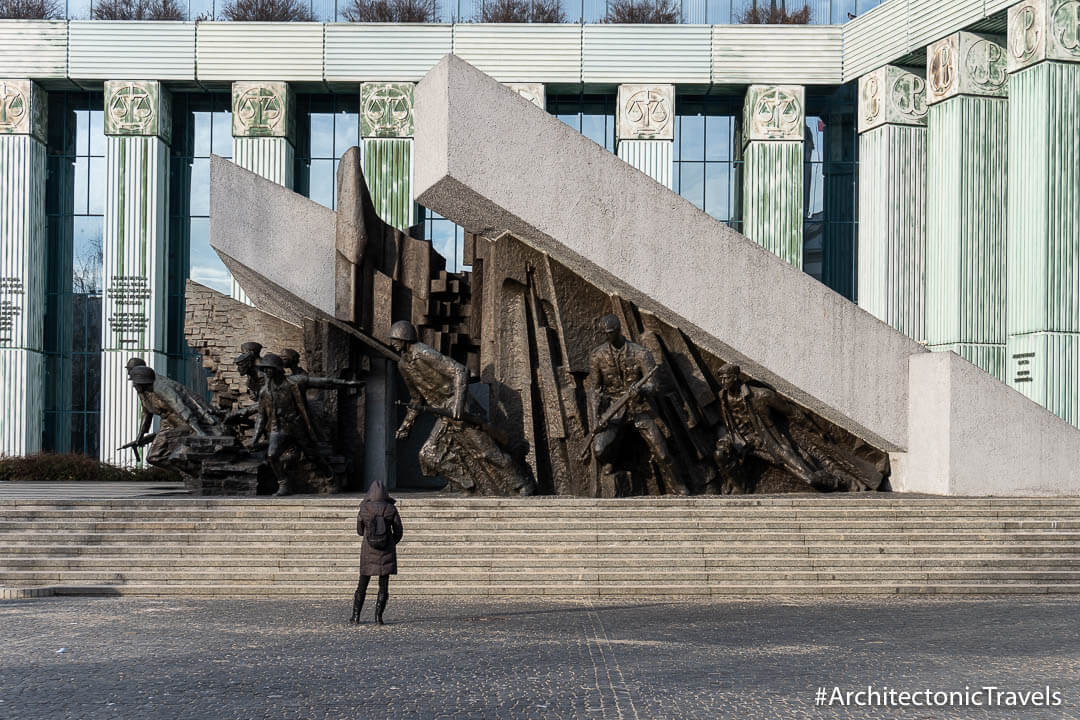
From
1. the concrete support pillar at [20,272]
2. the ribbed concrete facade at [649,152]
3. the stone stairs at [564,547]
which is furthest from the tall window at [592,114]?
the stone stairs at [564,547]

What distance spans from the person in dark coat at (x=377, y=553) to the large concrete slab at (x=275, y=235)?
6.30 metres

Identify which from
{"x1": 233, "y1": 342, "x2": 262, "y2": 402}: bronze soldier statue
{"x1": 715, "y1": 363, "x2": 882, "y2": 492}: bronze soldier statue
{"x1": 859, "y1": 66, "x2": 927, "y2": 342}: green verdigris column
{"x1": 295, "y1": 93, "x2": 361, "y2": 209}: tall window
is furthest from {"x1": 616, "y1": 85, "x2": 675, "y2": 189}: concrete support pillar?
{"x1": 715, "y1": 363, "x2": 882, "y2": 492}: bronze soldier statue

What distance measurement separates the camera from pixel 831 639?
7043 mm

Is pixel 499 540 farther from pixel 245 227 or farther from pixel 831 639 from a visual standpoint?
pixel 245 227

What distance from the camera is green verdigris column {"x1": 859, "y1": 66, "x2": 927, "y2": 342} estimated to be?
2402cm

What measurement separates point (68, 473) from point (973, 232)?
18.5m

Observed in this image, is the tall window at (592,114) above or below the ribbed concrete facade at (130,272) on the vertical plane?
above

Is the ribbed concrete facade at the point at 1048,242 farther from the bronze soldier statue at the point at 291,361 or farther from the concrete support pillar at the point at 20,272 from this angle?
the concrete support pillar at the point at 20,272

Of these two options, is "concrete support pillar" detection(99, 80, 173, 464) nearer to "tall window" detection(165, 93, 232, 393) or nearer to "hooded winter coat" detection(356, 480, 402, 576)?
"tall window" detection(165, 93, 232, 393)

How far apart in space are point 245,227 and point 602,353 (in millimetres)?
5290

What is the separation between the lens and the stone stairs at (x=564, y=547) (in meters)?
9.36

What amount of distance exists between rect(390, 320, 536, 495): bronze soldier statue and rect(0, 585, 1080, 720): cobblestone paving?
280 cm

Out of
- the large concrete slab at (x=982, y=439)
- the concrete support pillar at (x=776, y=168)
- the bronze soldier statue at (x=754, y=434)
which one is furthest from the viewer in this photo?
the concrete support pillar at (x=776, y=168)

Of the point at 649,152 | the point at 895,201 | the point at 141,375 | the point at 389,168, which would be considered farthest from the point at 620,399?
the point at 389,168
